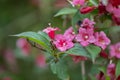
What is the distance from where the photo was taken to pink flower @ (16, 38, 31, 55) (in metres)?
2.70

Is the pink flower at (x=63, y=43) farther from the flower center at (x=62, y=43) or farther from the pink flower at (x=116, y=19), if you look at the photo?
the pink flower at (x=116, y=19)

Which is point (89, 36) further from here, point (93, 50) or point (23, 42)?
point (23, 42)

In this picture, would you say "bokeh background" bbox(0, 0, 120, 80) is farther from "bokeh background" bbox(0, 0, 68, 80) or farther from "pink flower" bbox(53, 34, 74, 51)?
"pink flower" bbox(53, 34, 74, 51)

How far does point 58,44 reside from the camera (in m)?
1.40

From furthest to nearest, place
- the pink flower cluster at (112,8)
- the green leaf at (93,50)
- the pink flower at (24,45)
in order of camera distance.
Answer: the pink flower at (24,45), the pink flower cluster at (112,8), the green leaf at (93,50)

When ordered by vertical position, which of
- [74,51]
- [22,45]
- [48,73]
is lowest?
[48,73]

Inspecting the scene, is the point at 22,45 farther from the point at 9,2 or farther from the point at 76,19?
the point at 76,19

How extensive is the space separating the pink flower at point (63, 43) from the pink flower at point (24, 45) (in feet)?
4.07

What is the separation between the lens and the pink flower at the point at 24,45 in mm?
2700

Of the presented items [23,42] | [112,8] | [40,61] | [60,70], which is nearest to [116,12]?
[112,8]

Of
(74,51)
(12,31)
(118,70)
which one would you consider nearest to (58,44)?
(74,51)

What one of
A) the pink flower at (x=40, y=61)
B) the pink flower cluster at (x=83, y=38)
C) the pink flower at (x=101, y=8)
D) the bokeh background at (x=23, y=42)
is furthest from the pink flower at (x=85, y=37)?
the pink flower at (x=40, y=61)

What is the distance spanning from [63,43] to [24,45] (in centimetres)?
136

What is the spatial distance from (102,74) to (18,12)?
208 cm
